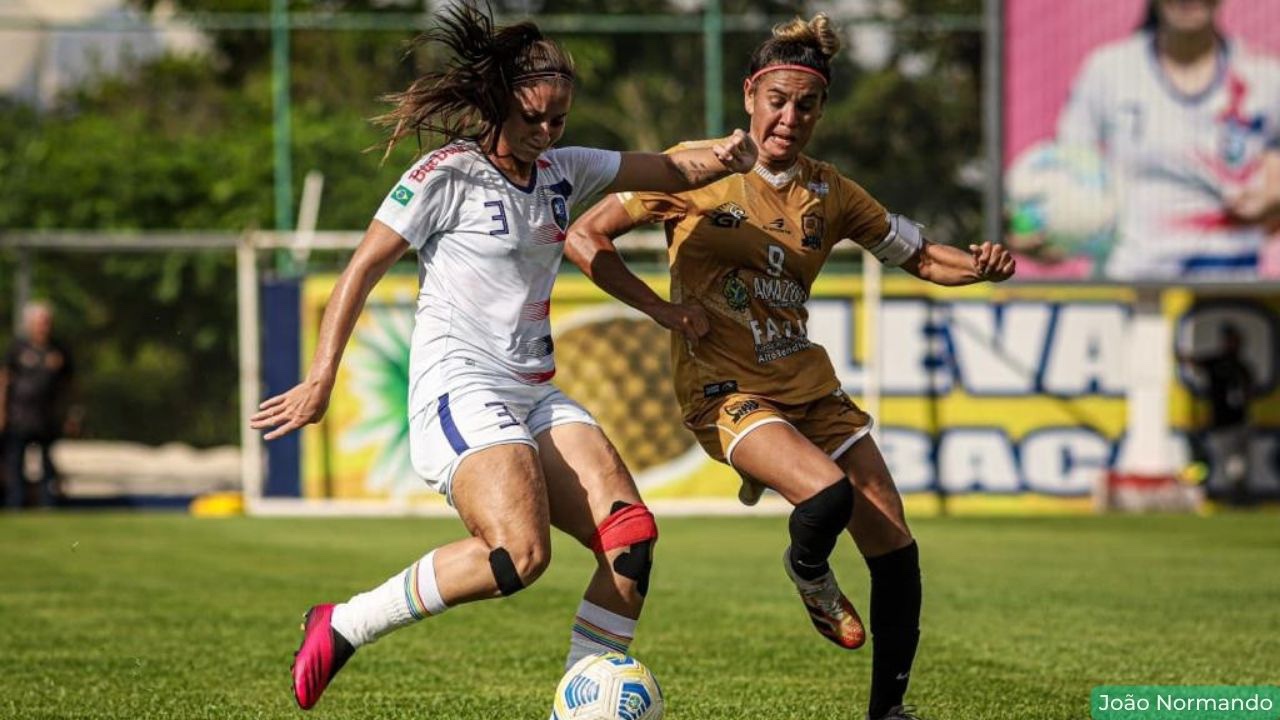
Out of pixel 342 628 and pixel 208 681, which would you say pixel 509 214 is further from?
pixel 208 681

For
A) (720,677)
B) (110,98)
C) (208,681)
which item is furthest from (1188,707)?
(110,98)

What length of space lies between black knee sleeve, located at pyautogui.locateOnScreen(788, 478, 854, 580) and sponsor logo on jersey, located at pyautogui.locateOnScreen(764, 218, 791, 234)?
0.96 metres

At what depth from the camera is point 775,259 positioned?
21.6ft

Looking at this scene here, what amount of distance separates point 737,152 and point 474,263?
990 mm

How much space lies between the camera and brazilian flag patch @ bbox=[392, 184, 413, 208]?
18.9ft

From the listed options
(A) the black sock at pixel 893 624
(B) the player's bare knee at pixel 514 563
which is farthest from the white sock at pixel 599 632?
(A) the black sock at pixel 893 624

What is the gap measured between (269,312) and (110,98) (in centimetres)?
637

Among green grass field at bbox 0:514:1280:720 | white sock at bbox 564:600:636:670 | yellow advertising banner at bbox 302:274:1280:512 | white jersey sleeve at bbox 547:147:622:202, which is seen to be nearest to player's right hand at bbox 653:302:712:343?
white jersey sleeve at bbox 547:147:622:202

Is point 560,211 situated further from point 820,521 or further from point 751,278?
point 820,521

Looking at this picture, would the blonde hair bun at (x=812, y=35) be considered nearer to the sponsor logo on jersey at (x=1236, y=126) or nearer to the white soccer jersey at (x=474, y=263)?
the white soccer jersey at (x=474, y=263)

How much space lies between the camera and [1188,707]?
6.62m

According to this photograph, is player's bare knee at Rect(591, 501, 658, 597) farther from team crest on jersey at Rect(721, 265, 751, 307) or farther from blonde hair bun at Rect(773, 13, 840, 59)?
blonde hair bun at Rect(773, 13, 840, 59)

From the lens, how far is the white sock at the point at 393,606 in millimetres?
5688

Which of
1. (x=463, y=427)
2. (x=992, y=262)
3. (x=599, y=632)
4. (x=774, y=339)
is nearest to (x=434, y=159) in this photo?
(x=463, y=427)
